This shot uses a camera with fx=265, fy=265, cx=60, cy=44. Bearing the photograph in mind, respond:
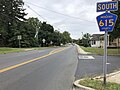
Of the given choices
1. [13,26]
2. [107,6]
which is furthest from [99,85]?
[13,26]

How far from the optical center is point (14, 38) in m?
74.8

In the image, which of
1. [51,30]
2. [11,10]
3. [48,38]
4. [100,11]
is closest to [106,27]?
[100,11]

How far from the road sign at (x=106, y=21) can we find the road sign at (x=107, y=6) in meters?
0.19

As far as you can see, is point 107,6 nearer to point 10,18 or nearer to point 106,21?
point 106,21

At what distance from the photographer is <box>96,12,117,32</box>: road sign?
980cm

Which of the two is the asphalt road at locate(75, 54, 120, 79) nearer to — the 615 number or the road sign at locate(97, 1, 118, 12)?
the 615 number

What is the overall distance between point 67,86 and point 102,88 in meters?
1.49

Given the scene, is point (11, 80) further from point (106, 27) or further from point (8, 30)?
point (8, 30)

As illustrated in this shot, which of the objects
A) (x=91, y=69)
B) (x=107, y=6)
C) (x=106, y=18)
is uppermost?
(x=107, y=6)

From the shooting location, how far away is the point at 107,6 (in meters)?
9.89

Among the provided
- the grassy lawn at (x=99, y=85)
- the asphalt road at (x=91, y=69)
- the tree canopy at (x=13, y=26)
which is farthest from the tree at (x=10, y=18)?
the grassy lawn at (x=99, y=85)

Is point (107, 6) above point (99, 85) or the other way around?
above

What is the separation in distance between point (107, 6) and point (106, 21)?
1.84ft

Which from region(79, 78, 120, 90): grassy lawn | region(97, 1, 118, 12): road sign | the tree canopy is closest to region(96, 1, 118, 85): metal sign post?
region(97, 1, 118, 12): road sign
